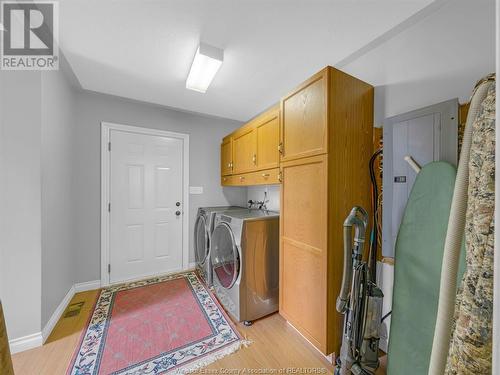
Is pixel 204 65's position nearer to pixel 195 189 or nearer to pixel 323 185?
pixel 323 185

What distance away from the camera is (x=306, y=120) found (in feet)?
4.94

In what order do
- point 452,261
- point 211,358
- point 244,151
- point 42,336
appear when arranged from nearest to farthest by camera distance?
point 452,261 < point 211,358 < point 42,336 < point 244,151

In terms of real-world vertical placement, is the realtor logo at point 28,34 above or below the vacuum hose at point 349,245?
above

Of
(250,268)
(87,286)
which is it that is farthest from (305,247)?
(87,286)

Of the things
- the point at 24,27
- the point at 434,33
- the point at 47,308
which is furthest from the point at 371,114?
the point at 47,308

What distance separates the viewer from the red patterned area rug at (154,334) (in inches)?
55.1

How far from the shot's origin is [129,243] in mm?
2670

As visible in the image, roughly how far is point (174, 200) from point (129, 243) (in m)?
0.80

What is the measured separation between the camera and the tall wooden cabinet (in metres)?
1.32

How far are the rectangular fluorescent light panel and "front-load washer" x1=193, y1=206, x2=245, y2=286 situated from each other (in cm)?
140

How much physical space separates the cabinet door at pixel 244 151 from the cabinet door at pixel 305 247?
0.71 m

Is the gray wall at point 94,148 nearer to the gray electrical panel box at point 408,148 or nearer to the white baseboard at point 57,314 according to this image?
the white baseboard at point 57,314

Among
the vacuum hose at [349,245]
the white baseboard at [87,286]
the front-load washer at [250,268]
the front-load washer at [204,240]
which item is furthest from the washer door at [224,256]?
the white baseboard at [87,286]

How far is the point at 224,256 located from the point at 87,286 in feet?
5.82
